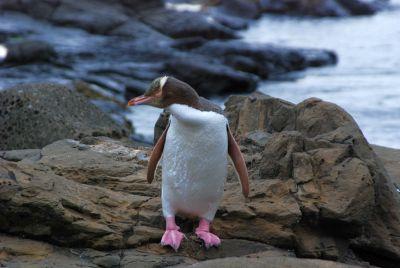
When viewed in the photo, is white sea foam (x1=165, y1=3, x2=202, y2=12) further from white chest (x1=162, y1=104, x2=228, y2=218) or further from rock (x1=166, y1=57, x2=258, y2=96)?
white chest (x1=162, y1=104, x2=228, y2=218)

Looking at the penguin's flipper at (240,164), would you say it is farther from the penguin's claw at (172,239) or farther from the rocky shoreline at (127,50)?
the rocky shoreline at (127,50)

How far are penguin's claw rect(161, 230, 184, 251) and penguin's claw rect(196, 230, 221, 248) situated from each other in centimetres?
14

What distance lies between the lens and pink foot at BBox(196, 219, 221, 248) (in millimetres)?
4738

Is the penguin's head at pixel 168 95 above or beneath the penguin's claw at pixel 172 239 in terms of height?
above

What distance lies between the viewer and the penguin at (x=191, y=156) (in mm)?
4652

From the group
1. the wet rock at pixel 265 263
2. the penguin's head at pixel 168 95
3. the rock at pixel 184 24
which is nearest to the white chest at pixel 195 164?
the penguin's head at pixel 168 95

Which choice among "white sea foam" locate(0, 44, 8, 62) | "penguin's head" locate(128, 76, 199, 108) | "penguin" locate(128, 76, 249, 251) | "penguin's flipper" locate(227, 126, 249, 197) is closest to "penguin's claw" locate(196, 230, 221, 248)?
"penguin" locate(128, 76, 249, 251)

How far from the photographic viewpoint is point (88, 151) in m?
6.09

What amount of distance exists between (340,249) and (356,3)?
2966 centimetres

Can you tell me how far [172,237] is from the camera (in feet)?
15.3

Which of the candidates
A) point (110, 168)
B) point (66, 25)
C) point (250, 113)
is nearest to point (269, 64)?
point (66, 25)

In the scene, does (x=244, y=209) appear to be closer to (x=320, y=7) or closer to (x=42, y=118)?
(x=42, y=118)

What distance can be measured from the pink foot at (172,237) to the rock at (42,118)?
3.26 metres

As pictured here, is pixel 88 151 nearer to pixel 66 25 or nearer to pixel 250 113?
pixel 250 113
